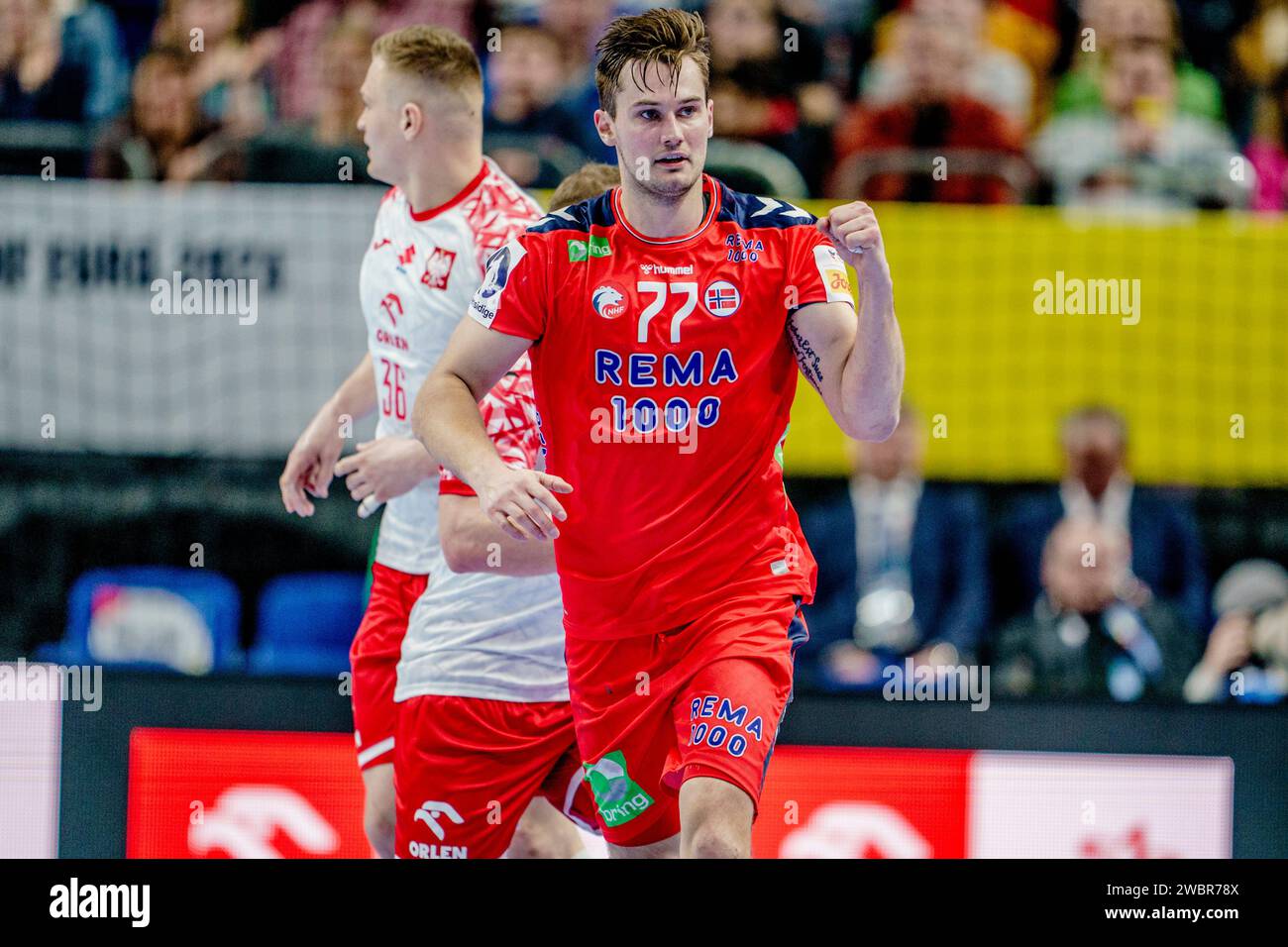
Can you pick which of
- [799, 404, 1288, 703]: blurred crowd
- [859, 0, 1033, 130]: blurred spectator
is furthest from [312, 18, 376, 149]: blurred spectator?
[799, 404, 1288, 703]: blurred crowd

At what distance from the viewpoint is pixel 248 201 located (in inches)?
338

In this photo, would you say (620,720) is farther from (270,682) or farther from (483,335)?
(270,682)

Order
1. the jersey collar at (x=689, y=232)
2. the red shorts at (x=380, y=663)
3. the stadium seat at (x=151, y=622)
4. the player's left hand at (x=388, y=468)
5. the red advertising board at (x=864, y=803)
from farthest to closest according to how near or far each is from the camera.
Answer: the stadium seat at (x=151, y=622)
the red advertising board at (x=864, y=803)
the red shorts at (x=380, y=663)
the player's left hand at (x=388, y=468)
the jersey collar at (x=689, y=232)

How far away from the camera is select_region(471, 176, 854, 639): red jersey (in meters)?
4.69

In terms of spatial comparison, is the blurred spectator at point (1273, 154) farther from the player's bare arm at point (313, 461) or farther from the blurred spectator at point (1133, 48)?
the player's bare arm at point (313, 461)

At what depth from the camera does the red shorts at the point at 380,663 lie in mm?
5621

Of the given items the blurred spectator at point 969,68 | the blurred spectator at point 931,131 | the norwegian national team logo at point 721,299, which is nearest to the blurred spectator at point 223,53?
the blurred spectator at point 931,131

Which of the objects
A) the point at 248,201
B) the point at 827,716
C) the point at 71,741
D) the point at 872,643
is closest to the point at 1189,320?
the point at 872,643

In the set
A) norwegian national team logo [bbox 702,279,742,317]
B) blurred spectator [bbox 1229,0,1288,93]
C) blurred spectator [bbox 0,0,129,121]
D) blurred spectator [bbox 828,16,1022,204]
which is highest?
blurred spectator [bbox 1229,0,1288,93]

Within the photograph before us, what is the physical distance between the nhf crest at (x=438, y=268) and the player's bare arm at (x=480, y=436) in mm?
716

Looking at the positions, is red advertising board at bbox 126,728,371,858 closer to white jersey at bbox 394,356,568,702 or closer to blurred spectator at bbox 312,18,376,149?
white jersey at bbox 394,356,568,702

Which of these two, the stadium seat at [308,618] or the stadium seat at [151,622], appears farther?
the stadium seat at [308,618]

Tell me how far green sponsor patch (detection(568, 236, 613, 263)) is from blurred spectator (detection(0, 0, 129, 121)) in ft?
18.7

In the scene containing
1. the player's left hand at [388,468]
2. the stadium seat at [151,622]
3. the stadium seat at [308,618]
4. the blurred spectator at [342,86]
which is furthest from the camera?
the blurred spectator at [342,86]
